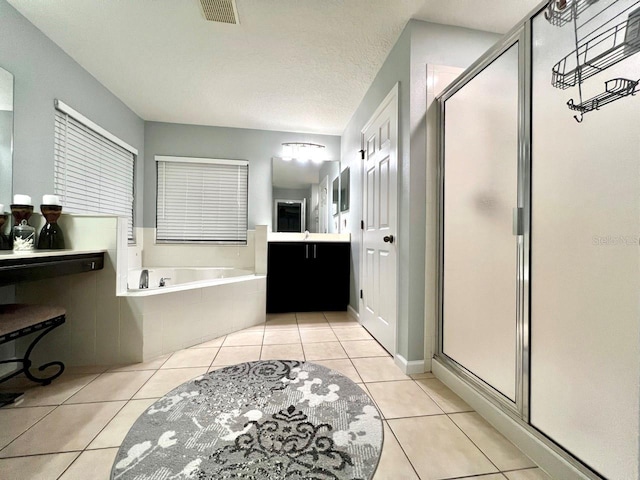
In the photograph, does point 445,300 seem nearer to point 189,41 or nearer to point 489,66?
point 489,66

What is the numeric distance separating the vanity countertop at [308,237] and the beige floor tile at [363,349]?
49.9 inches

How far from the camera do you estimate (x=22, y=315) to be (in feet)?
4.51

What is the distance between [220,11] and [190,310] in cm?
211

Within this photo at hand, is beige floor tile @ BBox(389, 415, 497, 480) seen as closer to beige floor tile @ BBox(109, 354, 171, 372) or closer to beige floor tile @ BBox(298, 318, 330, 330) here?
beige floor tile @ BBox(298, 318, 330, 330)

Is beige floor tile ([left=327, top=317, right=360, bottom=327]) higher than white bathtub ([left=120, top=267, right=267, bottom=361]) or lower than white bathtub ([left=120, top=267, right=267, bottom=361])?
lower

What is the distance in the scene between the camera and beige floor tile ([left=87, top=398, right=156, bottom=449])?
3.67 feet

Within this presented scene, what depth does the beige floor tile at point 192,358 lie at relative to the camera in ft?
6.05

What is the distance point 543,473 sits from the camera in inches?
38.9

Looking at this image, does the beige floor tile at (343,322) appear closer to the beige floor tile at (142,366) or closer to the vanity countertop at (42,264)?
the beige floor tile at (142,366)

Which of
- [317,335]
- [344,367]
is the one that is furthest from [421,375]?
[317,335]

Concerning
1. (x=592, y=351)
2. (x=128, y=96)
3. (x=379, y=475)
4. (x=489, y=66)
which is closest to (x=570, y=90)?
(x=489, y=66)

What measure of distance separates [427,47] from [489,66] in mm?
577

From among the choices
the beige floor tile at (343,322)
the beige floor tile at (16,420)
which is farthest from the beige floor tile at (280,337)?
the beige floor tile at (16,420)

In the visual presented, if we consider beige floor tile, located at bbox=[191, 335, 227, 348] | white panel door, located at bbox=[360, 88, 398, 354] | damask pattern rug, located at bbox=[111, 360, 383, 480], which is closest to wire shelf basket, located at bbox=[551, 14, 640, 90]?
white panel door, located at bbox=[360, 88, 398, 354]
